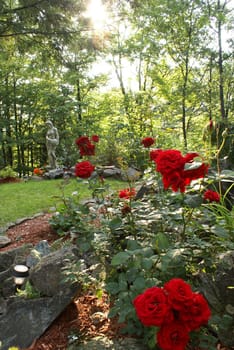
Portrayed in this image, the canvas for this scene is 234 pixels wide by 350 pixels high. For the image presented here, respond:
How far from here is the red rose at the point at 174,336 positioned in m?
1.00

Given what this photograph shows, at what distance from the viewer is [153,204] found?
6.61 feet

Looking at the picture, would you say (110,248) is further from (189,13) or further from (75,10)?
(189,13)

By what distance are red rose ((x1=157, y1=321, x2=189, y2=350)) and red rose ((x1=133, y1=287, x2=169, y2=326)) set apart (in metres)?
0.05

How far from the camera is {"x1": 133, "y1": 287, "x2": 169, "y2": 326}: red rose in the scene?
0.96m

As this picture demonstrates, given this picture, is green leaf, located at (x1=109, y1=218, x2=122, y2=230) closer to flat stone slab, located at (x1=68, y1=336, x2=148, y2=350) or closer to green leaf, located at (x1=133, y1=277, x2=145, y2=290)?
green leaf, located at (x1=133, y1=277, x2=145, y2=290)

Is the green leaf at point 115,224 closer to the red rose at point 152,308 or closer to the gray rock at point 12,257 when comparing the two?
the red rose at point 152,308

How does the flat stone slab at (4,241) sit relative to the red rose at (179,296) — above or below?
below

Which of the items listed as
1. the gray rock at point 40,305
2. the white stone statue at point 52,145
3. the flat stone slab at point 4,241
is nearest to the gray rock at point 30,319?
the gray rock at point 40,305

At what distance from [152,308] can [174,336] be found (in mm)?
119

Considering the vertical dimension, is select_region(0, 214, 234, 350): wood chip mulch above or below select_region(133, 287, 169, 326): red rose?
below

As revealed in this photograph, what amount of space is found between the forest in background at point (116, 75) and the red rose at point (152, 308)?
3410 mm

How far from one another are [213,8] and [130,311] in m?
11.2

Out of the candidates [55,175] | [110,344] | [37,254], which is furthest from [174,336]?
[55,175]

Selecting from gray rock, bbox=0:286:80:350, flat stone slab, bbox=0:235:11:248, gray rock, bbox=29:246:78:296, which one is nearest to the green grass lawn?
flat stone slab, bbox=0:235:11:248
